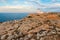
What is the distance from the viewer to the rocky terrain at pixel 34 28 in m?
18.6

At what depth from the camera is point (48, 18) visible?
69.9 ft

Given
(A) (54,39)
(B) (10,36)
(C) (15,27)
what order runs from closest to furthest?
(A) (54,39), (B) (10,36), (C) (15,27)

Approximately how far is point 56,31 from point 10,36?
4.30m

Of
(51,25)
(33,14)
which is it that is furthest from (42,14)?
(51,25)

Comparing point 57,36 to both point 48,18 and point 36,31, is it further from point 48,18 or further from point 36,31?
point 48,18

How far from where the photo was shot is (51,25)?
19.8 meters

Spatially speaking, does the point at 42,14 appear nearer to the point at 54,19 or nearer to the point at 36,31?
the point at 54,19

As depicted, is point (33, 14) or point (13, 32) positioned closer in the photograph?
point (13, 32)

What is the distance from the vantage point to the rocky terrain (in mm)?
18625

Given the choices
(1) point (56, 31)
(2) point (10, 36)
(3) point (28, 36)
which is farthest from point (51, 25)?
(2) point (10, 36)

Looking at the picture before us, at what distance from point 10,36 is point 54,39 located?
4150mm

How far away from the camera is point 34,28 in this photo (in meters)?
19.8

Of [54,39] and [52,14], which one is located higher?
[52,14]

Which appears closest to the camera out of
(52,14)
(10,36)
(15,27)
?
(10,36)
